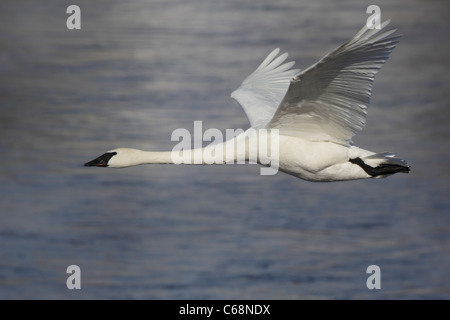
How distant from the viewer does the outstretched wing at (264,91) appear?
23.0 ft

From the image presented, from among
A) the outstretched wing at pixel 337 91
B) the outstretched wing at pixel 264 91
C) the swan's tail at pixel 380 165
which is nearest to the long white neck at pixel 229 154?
the outstretched wing at pixel 337 91

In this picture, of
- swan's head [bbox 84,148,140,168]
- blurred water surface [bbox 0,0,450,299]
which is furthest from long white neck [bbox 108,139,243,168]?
blurred water surface [bbox 0,0,450,299]

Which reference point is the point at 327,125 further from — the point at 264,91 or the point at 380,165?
the point at 264,91

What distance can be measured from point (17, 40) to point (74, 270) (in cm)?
661

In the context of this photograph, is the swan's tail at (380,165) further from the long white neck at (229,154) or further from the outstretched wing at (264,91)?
the outstretched wing at (264,91)

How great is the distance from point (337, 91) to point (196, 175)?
12.5ft

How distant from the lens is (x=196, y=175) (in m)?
9.12

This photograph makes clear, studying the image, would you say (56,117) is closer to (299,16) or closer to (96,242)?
(96,242)

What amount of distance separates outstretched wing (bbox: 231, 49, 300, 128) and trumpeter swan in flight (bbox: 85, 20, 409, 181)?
1.22 ft

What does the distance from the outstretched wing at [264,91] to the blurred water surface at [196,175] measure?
4.47 ft

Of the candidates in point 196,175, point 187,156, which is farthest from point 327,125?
point 196,175

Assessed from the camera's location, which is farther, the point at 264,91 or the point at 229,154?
the point at 264,91

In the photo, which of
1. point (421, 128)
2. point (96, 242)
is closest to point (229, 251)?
point (96, 242)

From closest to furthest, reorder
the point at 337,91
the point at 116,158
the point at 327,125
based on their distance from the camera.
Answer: the point at 337,91, the point at 327,125, the point at 116,158
